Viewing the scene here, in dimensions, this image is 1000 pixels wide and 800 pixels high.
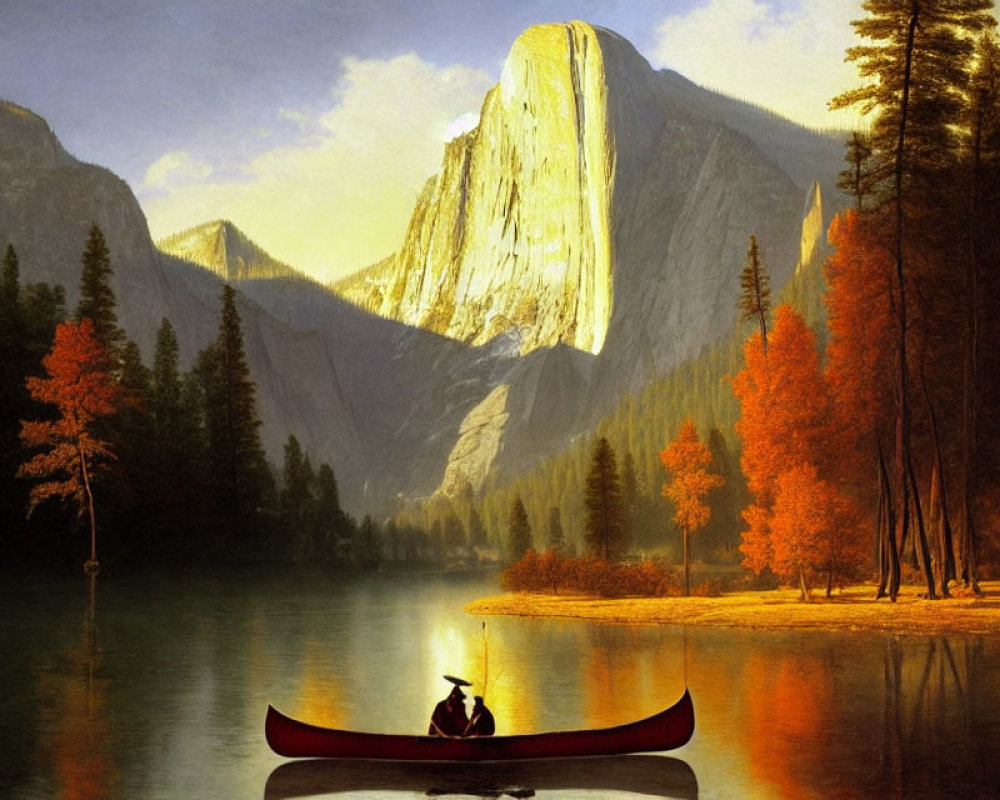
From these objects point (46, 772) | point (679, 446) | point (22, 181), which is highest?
point (22, 181)

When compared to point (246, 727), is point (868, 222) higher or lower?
higher

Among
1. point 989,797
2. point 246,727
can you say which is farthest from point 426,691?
point 989,797

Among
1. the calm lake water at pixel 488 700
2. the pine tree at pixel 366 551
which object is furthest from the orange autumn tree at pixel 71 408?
the pine tree at pixel 366 551

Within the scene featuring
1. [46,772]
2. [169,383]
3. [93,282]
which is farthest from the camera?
[169,383]

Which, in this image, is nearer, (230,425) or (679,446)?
(679,446)

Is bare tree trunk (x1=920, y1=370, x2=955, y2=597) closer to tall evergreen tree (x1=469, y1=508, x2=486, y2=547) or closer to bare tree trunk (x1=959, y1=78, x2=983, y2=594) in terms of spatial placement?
bare tree trunk (x1=959, y1=78, x2=983, y2=594)

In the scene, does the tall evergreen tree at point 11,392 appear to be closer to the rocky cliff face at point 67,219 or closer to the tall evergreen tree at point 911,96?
the tall evergreen tree at point 911,96

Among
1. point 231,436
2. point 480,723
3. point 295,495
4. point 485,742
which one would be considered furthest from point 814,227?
point 485,742

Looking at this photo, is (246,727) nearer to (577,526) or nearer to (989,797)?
(989,797)
